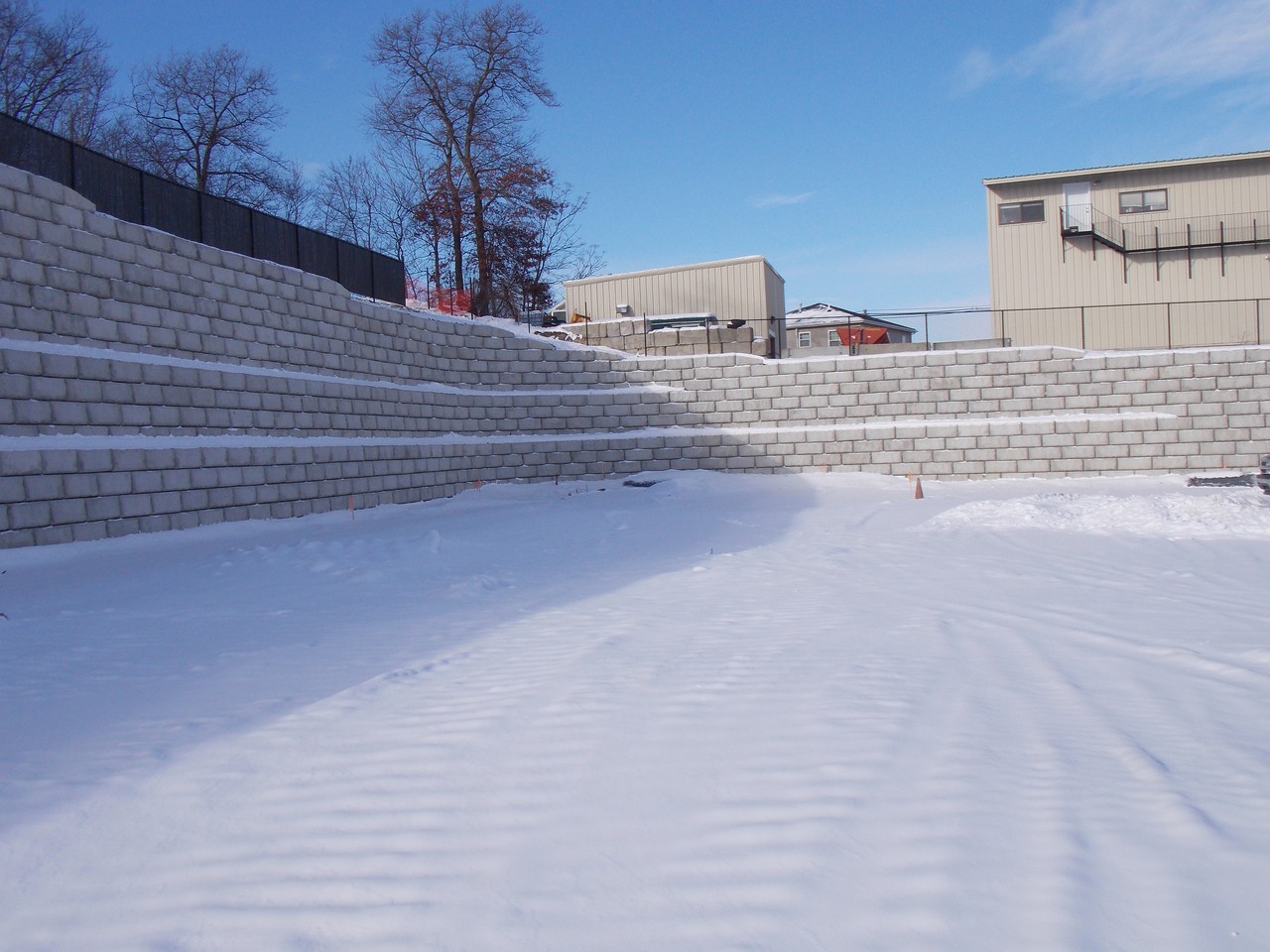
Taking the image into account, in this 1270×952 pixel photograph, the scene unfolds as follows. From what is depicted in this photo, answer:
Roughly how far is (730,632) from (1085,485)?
43.0 feet

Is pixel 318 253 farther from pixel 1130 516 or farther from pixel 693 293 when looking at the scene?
pixel 1130 516

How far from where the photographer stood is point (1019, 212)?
2667 centimetres

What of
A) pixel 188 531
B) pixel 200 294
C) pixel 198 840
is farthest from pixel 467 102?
pixel 198 840

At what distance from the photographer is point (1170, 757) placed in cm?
371

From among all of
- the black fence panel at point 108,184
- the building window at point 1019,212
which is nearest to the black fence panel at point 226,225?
the black fence panel at point 108,184

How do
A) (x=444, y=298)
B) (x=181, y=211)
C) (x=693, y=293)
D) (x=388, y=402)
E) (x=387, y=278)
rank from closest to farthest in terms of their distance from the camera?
(x=181, y=211) < (x=388, y=402) < (x=387, y=278) < (x=693, y=293) < (x=444, y=298)

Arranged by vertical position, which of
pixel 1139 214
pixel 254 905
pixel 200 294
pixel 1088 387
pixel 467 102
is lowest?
pixel 254 905

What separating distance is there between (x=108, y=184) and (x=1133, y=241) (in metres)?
25.6

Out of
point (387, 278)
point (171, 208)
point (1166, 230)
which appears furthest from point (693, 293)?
point (171, 208)

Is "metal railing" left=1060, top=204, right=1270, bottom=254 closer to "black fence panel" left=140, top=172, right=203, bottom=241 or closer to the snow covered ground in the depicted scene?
the snow covered ground

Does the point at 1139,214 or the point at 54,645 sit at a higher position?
the point at 1139,214

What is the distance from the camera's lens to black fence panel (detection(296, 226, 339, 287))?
16.0m

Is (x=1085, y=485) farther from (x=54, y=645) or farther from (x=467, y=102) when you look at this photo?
(x=467, y=102)

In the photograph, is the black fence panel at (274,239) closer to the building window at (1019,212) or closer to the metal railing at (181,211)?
the metal railing at (181,211)
